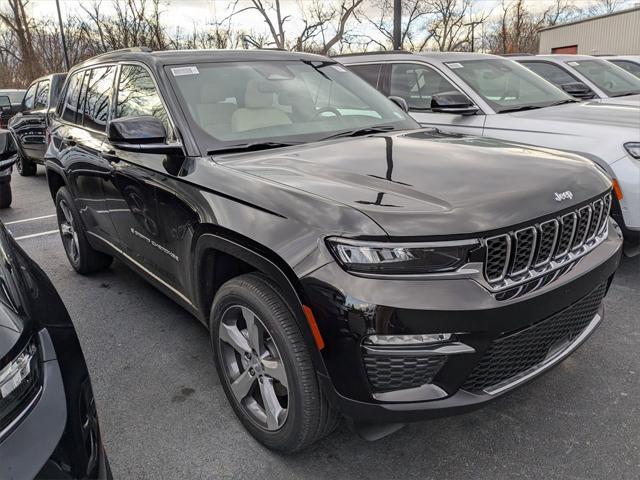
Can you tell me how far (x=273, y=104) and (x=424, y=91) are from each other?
3098mm

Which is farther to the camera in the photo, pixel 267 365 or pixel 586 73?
pixel 586 73

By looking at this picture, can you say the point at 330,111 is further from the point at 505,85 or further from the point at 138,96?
the point at 505,85

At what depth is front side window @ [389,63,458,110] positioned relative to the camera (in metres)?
5.68

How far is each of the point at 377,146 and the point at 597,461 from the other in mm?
1798

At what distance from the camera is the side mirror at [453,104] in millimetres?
5133

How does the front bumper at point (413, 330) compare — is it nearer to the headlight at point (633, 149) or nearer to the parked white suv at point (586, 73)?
the headlight at point (633, 149)

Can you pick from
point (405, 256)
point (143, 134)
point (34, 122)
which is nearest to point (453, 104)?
point (143, 134)

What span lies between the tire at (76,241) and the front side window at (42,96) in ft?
18.7

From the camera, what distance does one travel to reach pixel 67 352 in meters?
1.62

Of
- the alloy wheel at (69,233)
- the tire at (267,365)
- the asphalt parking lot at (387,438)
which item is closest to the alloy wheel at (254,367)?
the tire at (267,365)

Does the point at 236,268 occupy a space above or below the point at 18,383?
below

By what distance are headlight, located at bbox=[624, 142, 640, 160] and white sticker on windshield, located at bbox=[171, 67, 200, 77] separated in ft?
11.0

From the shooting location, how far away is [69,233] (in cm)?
→ 478

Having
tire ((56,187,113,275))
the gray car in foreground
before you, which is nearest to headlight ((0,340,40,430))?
tire ((56,187,113,275))
